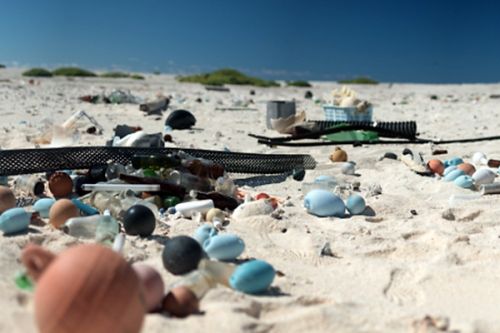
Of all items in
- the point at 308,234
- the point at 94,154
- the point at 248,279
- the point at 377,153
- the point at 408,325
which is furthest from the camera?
the point at 377,153

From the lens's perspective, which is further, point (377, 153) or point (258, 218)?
point (377, 153)

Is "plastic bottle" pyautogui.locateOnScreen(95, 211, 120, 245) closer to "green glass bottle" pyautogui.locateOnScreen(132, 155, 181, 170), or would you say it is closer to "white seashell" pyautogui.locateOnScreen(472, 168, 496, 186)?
"green glass bottle" pyautogui.locateOnScreen(132, 155, 181, 170)

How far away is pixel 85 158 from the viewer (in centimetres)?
457

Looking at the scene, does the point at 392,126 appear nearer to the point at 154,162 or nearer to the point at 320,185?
the point at 320,185

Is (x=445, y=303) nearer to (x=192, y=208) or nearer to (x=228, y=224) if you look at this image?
(x=228, y=224)

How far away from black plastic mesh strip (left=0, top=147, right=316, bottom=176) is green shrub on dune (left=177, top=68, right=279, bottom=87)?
17546 millimetres

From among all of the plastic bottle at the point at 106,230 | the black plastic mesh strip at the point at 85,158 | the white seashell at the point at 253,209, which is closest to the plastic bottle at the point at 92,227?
the plastic bottle at the point at 106,230

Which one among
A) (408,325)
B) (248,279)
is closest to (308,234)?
(248,279)

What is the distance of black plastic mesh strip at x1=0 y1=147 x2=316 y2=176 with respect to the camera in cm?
434

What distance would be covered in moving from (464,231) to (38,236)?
2412 millimetres

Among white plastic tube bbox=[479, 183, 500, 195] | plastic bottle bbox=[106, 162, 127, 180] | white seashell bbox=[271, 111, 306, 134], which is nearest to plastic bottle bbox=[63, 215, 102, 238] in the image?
plastic bottle bbox=[106, 162, 127, 180]

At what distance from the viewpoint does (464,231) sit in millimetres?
3600

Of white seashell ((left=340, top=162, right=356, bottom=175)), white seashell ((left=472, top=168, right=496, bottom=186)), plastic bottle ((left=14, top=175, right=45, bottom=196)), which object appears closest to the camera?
plastic bottle ((left=14, top=175, right=45, bottom=196))

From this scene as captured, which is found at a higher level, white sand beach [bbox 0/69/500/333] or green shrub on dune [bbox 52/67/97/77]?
white sand beach [bbox 0/69/500/333]
